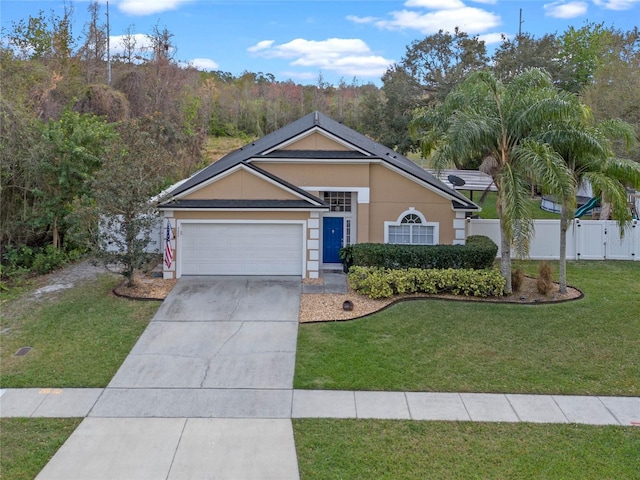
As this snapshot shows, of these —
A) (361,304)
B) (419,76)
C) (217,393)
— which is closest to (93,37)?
(419,76)

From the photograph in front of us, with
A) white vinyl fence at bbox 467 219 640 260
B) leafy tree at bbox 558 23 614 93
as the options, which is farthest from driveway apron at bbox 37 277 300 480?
leafy tree at bbox 558 23 614 93

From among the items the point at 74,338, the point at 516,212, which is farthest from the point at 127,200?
the point at 516,212

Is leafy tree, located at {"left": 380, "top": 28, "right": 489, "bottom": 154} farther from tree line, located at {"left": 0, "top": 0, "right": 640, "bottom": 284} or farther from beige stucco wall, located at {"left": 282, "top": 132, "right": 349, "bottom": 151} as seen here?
beige stucco wall, located at {"left": 282, "top": 132, "right": 349, "bottom": 151}

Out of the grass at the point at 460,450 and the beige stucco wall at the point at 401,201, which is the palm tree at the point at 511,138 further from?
the grass at the point at 460,450

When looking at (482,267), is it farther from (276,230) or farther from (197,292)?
(197,292)

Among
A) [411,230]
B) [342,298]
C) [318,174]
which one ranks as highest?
[318,174]

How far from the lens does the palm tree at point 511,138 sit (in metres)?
13.3

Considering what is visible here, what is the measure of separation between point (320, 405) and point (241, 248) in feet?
28.3

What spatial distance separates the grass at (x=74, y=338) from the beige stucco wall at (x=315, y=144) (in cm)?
709

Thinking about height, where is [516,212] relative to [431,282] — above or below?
above

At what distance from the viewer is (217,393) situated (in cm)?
939

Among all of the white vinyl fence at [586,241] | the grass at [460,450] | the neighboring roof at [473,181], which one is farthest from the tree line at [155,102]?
the grass at [460,450]

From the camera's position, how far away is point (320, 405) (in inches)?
349

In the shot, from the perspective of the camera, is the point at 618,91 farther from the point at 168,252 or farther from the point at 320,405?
the point at 320,405
